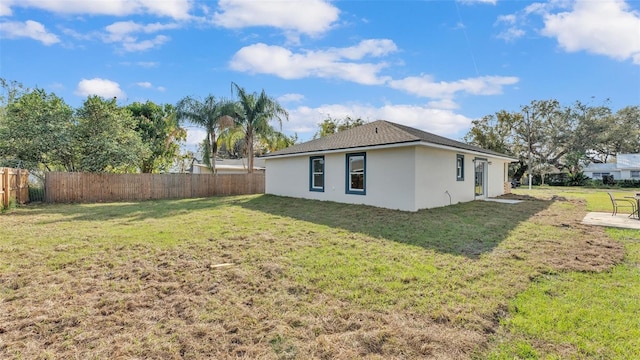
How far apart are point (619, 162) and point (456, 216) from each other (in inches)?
1539

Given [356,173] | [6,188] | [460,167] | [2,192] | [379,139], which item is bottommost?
[2,192]

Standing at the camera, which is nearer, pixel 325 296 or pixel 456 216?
pixel 325 296

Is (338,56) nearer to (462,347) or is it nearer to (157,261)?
(157,261)

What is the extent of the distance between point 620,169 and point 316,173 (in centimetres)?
3908

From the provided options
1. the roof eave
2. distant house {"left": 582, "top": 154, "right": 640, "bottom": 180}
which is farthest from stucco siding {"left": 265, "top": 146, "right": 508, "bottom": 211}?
distant house {"left": 582, "top": 154, "right": 640, "bottom": 180}

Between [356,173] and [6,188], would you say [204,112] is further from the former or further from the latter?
[356,173]

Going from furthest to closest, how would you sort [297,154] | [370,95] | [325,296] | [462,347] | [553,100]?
1. [553,100]
2. [370,95]
3. [297,154]
4. [325,296]
5. [462,347]

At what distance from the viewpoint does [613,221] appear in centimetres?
809

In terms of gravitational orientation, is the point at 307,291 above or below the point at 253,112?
below

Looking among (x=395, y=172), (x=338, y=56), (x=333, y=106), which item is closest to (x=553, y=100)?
(x=333, y=106)

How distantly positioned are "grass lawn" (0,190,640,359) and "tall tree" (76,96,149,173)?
8.29 m

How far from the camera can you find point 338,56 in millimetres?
14398

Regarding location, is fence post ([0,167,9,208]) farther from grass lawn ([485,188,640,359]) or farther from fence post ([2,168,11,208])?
grass lawn ([485,188,640,359])

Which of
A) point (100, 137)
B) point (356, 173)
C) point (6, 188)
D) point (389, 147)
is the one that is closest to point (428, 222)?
point (389, 147)
